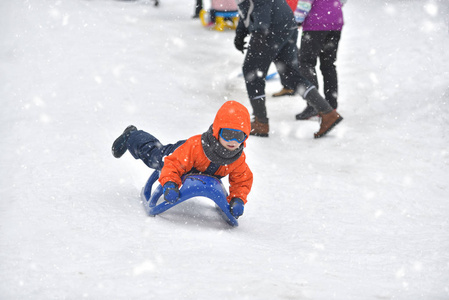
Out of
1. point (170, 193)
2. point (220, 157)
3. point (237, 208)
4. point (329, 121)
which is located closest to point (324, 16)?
point (329, 121)

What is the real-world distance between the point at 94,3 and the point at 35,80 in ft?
13.3

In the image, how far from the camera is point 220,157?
2.30 m

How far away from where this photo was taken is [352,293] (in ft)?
Answer: 5.22

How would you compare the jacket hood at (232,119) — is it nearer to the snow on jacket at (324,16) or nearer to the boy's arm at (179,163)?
the boy's arm at (179,163)

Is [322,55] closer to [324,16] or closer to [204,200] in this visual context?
[324,16]

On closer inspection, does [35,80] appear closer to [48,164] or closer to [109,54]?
[109,54]

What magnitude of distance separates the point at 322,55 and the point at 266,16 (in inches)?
36.8

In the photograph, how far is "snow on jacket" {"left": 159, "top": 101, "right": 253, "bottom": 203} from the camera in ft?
7.58

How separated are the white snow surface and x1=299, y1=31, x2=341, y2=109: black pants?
426 mm

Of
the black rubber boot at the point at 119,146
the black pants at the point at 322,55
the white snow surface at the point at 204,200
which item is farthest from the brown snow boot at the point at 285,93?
the black rubber boot at the point at 119,146

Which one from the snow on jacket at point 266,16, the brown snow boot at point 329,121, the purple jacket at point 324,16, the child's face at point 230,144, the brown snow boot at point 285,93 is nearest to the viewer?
the child's face at point 230,144

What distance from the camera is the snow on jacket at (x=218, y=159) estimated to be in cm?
231

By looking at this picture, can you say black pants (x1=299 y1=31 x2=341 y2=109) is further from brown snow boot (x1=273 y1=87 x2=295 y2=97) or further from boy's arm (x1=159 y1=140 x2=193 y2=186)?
boy's arm (x1=159 y1=140 x2=193 y2=186)

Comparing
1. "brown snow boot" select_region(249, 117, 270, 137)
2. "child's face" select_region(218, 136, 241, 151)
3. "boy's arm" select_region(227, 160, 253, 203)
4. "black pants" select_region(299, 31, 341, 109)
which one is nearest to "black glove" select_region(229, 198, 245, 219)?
"boy's arm" select_region(227, 160, 253, 203)
